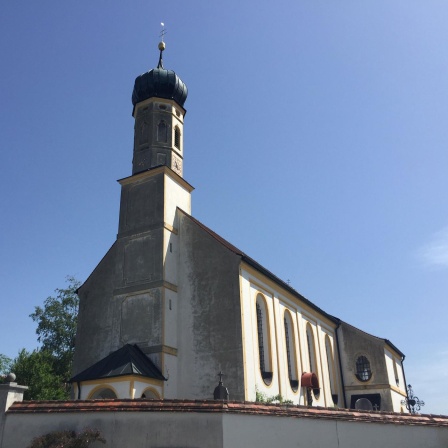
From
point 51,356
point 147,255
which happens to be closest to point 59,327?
point 51,356

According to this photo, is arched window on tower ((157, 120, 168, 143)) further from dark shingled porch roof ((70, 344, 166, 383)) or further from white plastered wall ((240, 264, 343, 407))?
dark shingled porch roof ((70, 344, 166, 383))

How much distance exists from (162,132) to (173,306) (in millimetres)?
9500

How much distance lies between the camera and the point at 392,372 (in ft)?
107

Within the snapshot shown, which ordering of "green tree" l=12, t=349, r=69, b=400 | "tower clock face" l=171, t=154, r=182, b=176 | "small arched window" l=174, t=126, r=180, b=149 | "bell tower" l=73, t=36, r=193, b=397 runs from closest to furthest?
1. "bell tower" l=73, t=36, r=193, b=397
2. "tower clock face" l=171, t=154, r=182, b=176
3. "small arched window" l=174, t=126, r=180, b=149
4. "green tree" l=12, t=349, r=69, b=400

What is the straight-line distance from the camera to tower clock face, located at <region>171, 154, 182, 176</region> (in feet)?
81.2

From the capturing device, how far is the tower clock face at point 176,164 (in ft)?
81.2

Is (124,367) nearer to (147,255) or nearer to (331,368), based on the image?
(147,255)

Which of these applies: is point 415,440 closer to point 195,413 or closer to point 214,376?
point 195,413

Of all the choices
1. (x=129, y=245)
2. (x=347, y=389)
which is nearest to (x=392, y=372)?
(x=347, y=389)

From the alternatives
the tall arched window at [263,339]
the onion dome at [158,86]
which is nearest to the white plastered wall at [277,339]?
the tall arched window at [263,339]

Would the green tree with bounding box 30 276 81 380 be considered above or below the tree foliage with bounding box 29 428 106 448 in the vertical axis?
above

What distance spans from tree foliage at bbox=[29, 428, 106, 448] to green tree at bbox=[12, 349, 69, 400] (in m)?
22.8

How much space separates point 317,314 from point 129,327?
541 inches

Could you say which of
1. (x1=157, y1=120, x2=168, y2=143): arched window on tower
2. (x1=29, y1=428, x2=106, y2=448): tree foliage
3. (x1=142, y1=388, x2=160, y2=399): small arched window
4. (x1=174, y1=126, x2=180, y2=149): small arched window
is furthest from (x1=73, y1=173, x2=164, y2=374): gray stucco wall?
(x1=29, y1=428, x2=106, y2=448): tree foliage
